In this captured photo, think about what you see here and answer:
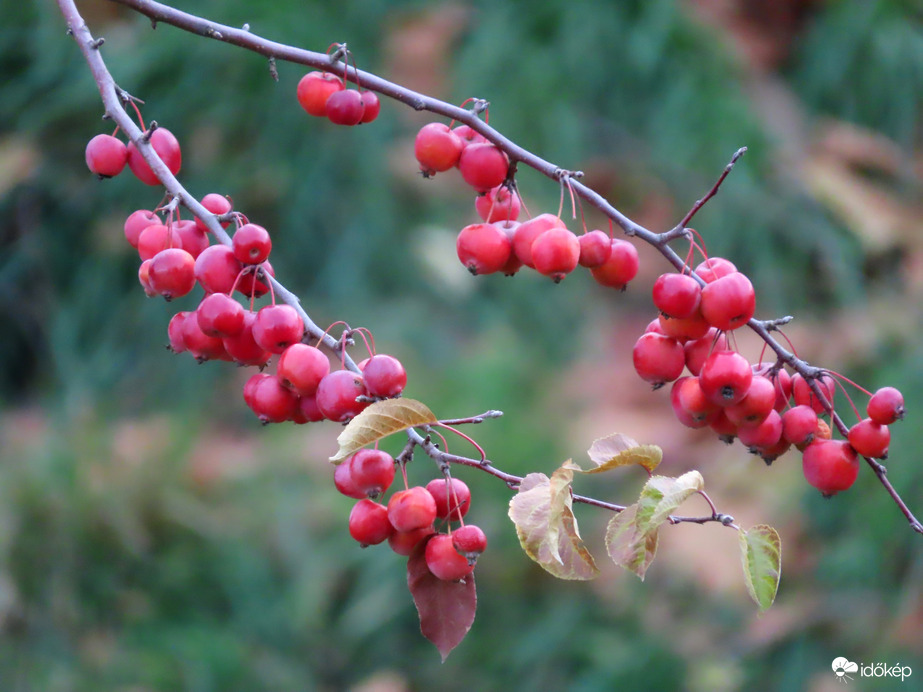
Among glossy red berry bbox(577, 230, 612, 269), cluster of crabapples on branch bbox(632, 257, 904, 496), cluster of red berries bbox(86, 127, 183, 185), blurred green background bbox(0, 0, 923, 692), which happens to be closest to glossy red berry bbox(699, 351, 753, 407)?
cluster of crabapples on branch bbox(632, 257, 904, 496)

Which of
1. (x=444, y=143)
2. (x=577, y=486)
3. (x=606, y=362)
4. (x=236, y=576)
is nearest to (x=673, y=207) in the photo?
(x=606, y=362)

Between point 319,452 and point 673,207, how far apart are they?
3.83 ft

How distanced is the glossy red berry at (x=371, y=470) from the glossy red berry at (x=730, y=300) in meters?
0.23

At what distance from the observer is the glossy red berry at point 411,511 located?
0.55 meters

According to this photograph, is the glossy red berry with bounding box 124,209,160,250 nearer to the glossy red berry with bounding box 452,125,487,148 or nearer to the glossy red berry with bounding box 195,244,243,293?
the glossy red berry with bounding box 195,244,243,293

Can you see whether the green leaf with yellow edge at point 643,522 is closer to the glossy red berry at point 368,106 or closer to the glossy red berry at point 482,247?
the glossy red berry at point 482,247

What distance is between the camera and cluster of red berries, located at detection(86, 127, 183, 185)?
67cm

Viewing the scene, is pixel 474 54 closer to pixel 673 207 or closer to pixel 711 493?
pixel 673 207

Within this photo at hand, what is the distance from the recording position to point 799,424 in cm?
63

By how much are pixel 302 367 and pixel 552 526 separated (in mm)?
186

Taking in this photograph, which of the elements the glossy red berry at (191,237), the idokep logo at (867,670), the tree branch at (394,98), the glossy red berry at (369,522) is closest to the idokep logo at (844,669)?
the idokep logo at (867,670)

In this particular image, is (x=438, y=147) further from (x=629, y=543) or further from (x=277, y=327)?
(x=629, y=543)

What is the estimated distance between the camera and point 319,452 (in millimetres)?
2049

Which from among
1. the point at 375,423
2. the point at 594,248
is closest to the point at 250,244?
the point at 375,423
